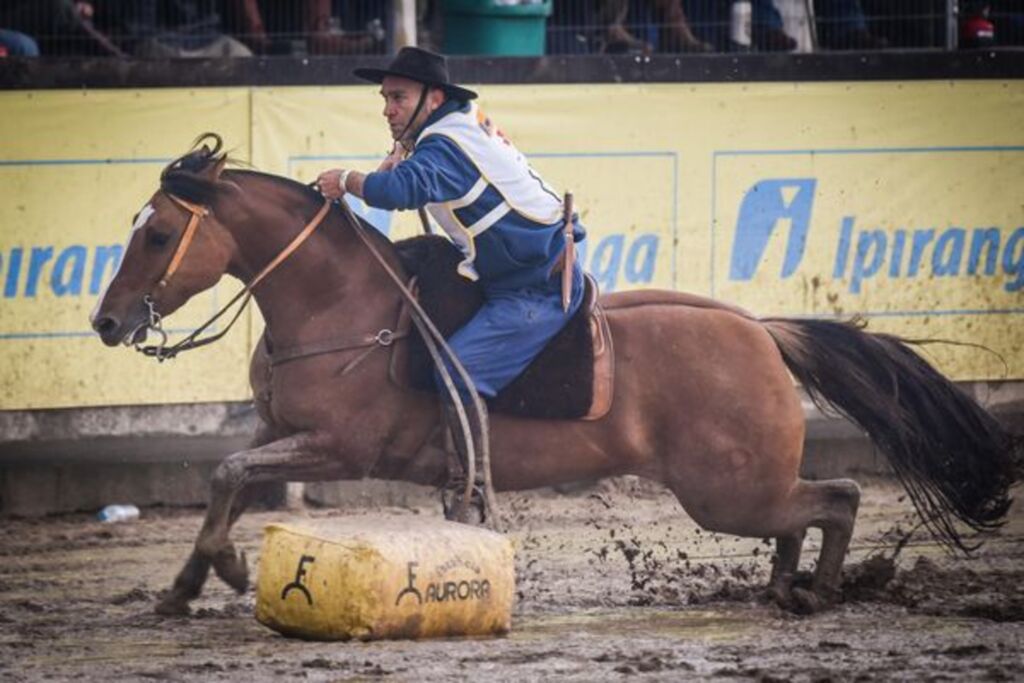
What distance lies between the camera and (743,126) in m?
12.0

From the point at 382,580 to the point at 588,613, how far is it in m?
1.54

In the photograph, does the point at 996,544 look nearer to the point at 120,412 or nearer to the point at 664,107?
the point at 664,107

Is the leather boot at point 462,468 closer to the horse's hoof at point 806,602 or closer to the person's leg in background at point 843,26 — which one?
the horse's hoof at point 806,602

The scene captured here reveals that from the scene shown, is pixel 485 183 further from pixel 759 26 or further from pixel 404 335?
pixel 759 26

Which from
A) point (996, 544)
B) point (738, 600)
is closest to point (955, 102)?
point (996, 544)

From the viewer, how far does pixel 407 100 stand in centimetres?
840

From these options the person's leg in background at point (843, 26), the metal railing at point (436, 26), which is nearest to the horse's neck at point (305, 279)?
the metal railing at point (436, 26)

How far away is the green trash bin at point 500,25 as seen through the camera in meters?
12.4

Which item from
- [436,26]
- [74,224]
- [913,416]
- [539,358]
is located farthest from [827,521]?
[436,26]

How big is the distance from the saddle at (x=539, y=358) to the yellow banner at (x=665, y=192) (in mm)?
3009

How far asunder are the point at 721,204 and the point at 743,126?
46 cm

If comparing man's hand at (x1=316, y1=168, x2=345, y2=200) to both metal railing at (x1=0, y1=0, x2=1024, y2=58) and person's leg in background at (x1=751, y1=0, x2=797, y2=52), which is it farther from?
person's leg in background at (x1=751, y1=0, x2=797, y2=52)

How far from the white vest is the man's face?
0.09 meters

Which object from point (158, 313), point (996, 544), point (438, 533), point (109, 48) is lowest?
point (996, 544)
